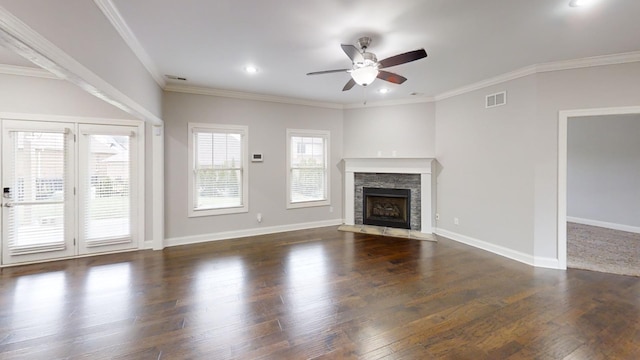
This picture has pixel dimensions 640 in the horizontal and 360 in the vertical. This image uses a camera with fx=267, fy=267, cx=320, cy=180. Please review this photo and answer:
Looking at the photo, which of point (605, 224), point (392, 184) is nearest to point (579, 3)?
point (392, 184)

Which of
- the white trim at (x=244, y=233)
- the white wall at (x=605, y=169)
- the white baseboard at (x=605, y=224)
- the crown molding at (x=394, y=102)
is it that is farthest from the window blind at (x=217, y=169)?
the white baseboard at (x=605, y=224)

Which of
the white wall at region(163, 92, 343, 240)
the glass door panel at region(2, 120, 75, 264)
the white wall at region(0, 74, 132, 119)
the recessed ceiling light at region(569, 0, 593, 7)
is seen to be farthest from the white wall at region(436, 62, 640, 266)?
the glass door panel at region(2, 120, 75, 264)

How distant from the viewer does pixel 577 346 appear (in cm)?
212

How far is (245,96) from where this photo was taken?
5.28 m

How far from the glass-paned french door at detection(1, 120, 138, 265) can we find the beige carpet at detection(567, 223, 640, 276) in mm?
6979

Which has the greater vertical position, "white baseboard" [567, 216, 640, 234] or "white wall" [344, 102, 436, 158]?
"white wall" [344, 102, 436, 158]

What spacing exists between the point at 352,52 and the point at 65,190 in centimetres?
463

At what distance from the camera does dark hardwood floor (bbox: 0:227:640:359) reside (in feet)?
6.90

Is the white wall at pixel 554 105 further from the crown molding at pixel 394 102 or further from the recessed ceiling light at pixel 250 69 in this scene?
the recessed ceiling light at pixel 250 69

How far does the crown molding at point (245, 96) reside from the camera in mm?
4801

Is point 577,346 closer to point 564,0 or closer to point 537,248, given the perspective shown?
point 537,248

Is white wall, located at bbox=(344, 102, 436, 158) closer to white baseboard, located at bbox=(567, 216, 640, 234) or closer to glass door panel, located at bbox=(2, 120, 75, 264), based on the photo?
white baseboard, located at bbox=(567, 216, 640, 234)

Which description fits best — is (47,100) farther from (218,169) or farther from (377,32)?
(377,32)

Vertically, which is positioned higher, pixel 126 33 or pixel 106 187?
pixel 126 33
